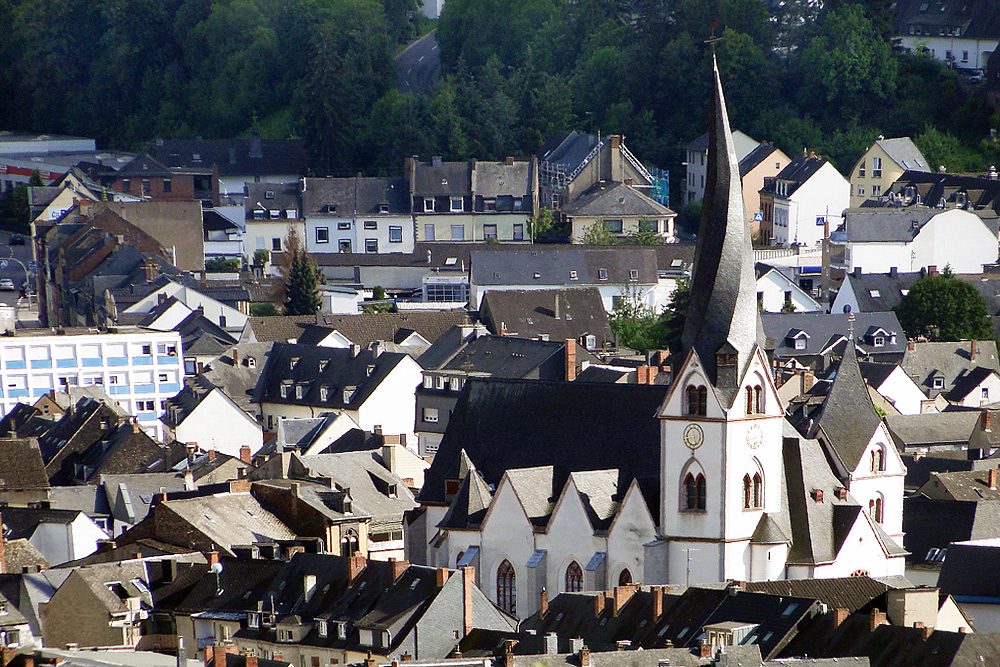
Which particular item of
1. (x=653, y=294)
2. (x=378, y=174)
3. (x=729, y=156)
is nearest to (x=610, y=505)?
(x=729, y=156)

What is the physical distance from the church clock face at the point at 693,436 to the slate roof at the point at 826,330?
41365 millimetres

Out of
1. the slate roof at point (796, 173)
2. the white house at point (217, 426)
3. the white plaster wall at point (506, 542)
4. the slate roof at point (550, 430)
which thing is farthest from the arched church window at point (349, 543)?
the slate roof at point (796, 173)

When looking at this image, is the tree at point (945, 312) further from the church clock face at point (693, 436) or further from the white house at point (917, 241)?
the church clock face at point (693, 436)

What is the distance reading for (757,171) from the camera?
420 ft

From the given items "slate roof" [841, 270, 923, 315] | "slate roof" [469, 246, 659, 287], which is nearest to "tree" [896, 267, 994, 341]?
"slate roof" [841, 270, 923, 315]

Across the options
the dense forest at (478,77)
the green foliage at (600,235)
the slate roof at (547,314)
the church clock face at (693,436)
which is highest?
the dense forest at (478,77)

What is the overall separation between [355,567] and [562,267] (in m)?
57.0

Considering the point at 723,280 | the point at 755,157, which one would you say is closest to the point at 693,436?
the point at 723,280

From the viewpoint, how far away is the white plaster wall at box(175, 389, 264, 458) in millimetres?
87312

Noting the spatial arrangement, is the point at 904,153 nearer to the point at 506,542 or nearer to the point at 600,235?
the point at 600,235

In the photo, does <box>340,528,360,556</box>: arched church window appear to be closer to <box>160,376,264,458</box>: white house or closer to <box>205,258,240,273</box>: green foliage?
<box>160,376,264,458</box>: white house

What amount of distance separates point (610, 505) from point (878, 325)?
148 feet

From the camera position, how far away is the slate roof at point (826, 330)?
98.9 m

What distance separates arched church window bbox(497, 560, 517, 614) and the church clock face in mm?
5996
